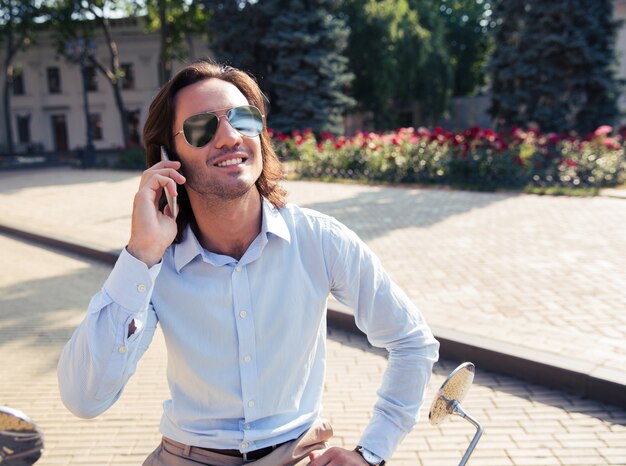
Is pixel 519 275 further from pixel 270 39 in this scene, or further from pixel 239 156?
pixel 270 39

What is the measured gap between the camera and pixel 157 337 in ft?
16.7

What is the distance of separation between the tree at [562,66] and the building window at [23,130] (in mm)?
37397

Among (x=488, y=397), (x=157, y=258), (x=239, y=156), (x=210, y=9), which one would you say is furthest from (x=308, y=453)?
(x=210, y=9)

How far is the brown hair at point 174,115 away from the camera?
6.58 ft

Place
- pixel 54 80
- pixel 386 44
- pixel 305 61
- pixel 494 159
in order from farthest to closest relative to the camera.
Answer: pixel 54 80 → pixel 386 44 → pixel 305 61 → pixel 494 159

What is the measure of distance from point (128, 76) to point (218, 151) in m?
44.3

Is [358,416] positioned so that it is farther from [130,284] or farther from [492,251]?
[492,251]

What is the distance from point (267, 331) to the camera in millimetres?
1825

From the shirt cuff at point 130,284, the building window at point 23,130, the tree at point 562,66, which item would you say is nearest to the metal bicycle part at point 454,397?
the shirt cuff at point 130,284

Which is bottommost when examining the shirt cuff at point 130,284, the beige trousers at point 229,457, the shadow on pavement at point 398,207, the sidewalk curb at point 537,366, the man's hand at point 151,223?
the shadow on pavement at point 398,207

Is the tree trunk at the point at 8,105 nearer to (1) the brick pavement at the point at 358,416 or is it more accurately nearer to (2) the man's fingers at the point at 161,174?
(1) the brick pavement at the point at 358,416

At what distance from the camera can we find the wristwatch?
172cm

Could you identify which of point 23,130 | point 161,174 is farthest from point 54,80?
point 161,174

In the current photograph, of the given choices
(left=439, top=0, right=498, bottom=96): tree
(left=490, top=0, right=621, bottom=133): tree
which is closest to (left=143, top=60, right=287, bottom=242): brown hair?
(left=490, top=0, right=621, bottom=133): tree
